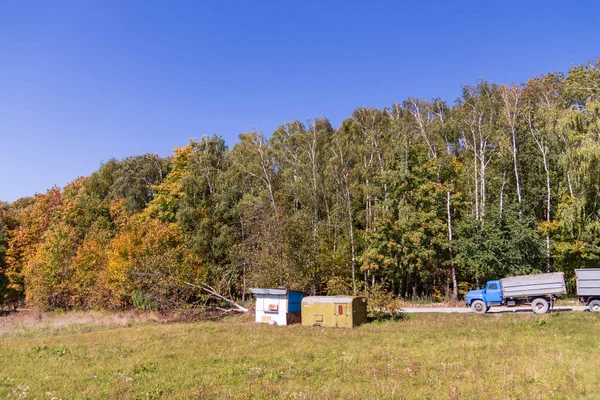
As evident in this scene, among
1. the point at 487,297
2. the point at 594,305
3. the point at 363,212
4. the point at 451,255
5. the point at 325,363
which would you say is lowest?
the point at 325,363

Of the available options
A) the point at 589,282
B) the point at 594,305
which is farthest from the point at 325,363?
the point at 594,305

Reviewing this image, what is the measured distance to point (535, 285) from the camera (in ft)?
77.0

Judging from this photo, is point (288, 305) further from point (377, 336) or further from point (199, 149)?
point (199, 149)

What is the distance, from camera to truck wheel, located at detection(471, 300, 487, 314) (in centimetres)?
2531

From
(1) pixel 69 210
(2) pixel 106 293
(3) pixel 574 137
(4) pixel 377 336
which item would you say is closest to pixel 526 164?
(3) pixel 574 137

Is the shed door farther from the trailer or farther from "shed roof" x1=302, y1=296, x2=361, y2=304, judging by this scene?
the trailer

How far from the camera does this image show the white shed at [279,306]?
23.4 meters

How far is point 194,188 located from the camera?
41.3 m

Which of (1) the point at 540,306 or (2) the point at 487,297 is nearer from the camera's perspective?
(1) the point at 540,306

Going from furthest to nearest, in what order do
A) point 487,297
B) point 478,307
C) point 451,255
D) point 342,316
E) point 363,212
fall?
point 363,212 → point 451,255 → point 478,307 → point 487,297 → point 342,316

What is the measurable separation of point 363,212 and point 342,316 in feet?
55.7

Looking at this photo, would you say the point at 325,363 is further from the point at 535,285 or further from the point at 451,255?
the point at 451,255

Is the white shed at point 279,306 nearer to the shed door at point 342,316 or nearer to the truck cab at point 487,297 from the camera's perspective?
the shed door at point 342,316

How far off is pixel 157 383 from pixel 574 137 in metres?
32.8
